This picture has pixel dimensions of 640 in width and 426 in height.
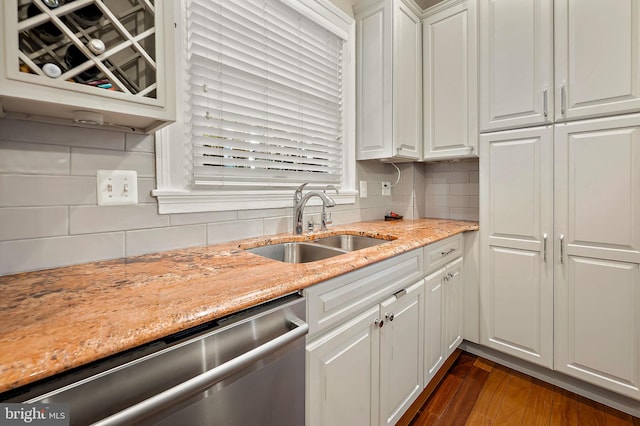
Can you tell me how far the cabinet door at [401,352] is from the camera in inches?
49.1

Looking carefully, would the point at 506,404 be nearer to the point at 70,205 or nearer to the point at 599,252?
the point at 599,252

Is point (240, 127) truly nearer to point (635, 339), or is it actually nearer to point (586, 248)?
point (586, 248)

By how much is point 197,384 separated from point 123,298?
0.91ft

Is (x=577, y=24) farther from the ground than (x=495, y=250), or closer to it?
farther from the ground

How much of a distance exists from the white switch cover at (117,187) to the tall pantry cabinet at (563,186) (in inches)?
77.4

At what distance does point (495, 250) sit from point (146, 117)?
2.02 m

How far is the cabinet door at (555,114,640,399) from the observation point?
1465mm

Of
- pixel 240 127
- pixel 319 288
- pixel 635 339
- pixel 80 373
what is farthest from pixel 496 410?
pixel 240 127

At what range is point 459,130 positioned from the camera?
2049mm

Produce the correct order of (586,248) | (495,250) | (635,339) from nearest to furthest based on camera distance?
(635,339), (586,248), (495,250)

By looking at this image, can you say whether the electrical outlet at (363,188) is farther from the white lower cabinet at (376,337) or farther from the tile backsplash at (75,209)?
the tile backsplash at (75,209)

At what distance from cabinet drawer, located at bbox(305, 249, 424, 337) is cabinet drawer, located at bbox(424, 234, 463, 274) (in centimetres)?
15

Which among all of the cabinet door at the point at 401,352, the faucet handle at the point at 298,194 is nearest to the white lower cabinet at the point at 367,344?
the cabinet door at the point at 401,352

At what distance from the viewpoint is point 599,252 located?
5.07ft
